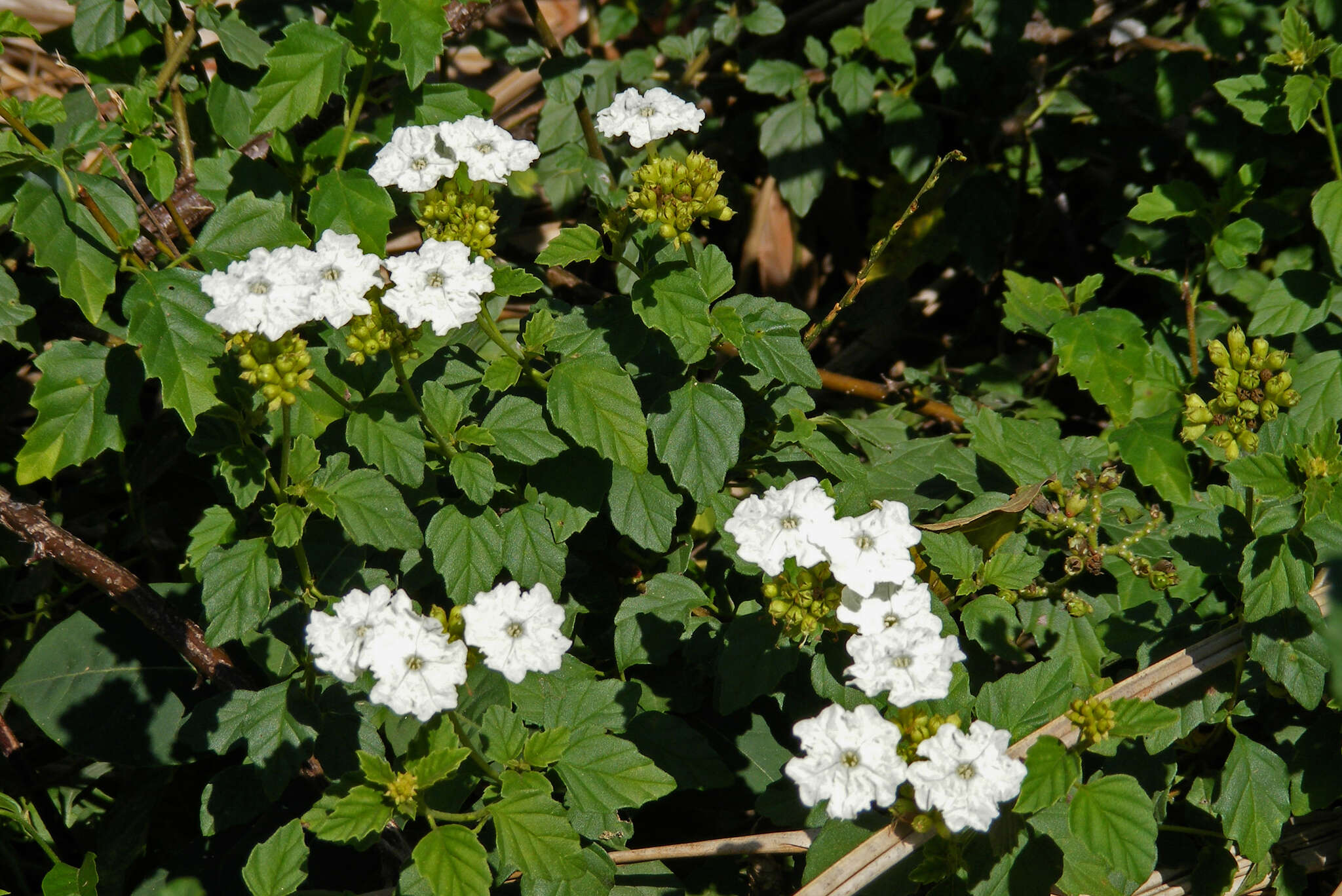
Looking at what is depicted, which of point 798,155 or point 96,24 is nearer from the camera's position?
point 96,24

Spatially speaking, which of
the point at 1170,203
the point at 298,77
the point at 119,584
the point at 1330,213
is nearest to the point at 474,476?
the point at 119,584

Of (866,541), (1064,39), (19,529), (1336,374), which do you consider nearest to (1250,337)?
(1336,374)

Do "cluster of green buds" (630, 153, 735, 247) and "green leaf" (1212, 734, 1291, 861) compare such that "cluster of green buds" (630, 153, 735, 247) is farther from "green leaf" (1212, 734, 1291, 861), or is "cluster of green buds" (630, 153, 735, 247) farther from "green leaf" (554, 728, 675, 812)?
"green leaf" (1212, 734, 1291, 861)

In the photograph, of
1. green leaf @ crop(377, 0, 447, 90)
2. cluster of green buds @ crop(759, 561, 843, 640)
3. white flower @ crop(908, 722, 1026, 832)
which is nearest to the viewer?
white flower @ crop(908, 722, 1026, 832)

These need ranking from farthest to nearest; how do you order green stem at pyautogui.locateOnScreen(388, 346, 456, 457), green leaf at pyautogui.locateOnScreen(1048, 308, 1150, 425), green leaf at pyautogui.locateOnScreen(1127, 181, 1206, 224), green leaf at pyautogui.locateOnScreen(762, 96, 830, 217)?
green leaf at pyautogui.locateOnScreen(762, 96, 830, 217)
green leaf at pyautogui.locateOnScreen(1127, 181, 1206, 224)
green leaf at pyautogui.locateOnScreen(1048, 308, 1150, 425)
green stem at pyautogui.locateOnScreen(388, 346, 456, 457)

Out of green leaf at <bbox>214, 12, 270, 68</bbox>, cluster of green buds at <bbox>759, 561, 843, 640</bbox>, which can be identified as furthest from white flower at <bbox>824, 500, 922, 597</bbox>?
green leaf at <bbox>214, 12, 270, 68</bbox>

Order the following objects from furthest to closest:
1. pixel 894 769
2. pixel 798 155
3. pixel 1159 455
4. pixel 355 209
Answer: pixel 798 155, pixel 1159 455, pixel 355 209, pixel 894 769

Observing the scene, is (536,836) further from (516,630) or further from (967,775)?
(967,775)
